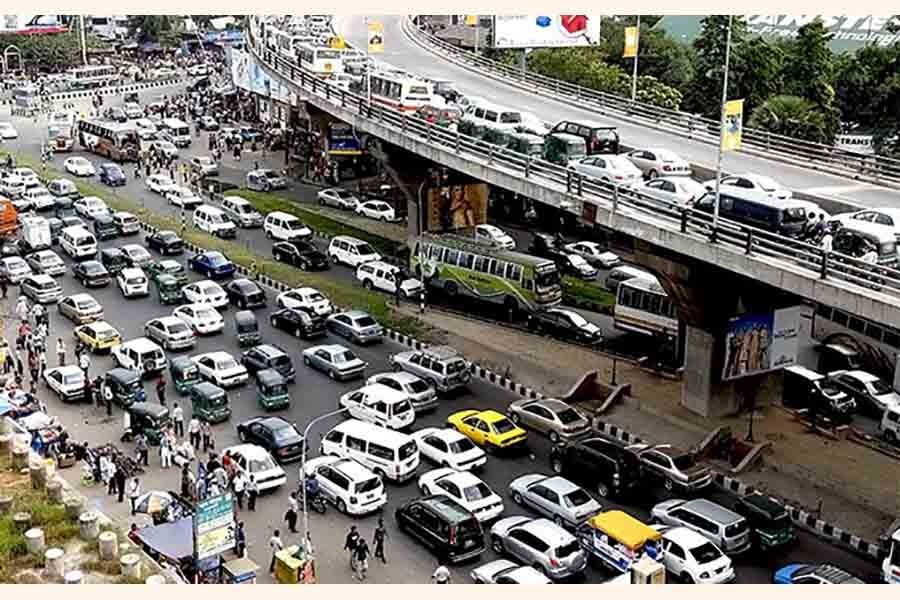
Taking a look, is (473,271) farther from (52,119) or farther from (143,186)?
(52,119)

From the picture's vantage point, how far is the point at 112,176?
70.9m

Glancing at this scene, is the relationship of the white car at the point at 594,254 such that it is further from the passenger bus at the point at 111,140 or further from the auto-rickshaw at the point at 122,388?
the passenger bus at the point at 111,140

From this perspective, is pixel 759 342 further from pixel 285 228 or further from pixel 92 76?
pixel 92 76

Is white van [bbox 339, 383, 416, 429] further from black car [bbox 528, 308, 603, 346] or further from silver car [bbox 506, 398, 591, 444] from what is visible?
black car [bbox 528, 308, 603, 346]

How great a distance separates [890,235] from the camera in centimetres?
2945

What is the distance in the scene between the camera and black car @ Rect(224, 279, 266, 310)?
48094mm

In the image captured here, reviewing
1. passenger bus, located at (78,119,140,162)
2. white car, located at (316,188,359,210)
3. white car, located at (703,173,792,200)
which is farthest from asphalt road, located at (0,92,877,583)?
passenger bus, located at (78,119,140,162)

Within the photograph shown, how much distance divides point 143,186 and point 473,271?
101 feet

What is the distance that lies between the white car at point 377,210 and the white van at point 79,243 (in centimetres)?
1517

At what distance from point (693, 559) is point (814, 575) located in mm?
2735

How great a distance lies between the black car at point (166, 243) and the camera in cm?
5550

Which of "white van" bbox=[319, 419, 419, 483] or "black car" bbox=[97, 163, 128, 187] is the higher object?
"white van" bbox=[319, 419, 419, 483]

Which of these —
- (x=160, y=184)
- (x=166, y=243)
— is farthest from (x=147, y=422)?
(x=160, y=184)

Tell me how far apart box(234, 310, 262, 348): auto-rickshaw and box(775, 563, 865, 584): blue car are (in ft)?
74.2
